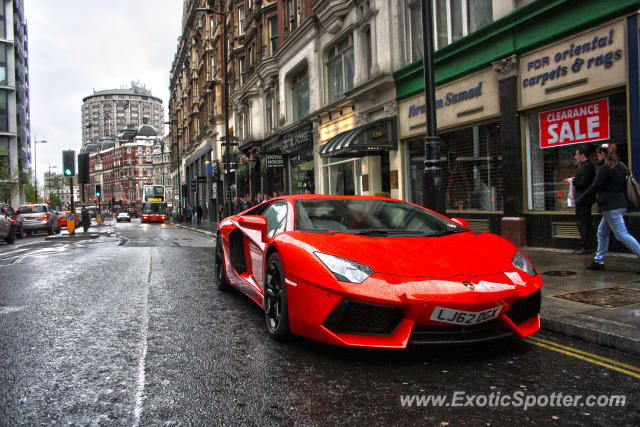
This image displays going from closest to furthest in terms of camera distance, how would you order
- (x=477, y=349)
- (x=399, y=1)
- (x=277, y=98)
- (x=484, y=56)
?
(x=477, y=349) < (x=484, y=56) < (x=399, y=1) < (x=277, y=98)

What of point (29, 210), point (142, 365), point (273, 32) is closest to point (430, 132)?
point (142, 365)

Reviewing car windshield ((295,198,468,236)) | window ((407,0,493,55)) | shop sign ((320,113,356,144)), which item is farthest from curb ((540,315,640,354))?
shop sign ((320,113,356,144))

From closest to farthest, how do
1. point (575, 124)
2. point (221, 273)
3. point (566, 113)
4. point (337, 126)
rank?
1. point (221, 273)
2. point (575, 124)
3. point (566, 113)
4. point (337, 126)

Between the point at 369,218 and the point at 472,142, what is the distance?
28.2 feet

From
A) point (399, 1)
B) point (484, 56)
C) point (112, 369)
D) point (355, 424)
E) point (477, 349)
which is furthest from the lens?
point (399, 1)

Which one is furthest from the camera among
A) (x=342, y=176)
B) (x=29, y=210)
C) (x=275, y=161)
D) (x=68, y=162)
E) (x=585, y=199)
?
(x=29, y=210)

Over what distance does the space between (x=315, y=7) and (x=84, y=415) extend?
20.2m

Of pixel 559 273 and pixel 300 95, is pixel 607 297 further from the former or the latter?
pixel 300 95

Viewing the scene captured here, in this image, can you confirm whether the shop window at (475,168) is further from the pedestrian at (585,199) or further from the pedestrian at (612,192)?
the pedestrian at (612,192)

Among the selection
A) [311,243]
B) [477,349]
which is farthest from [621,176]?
[311,243]

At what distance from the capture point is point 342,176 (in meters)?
19.6

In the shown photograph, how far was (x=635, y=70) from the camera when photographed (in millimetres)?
8172

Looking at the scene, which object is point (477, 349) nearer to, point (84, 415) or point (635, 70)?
point (84, 415)

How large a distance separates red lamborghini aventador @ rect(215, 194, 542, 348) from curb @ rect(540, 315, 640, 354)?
0.61 meters
